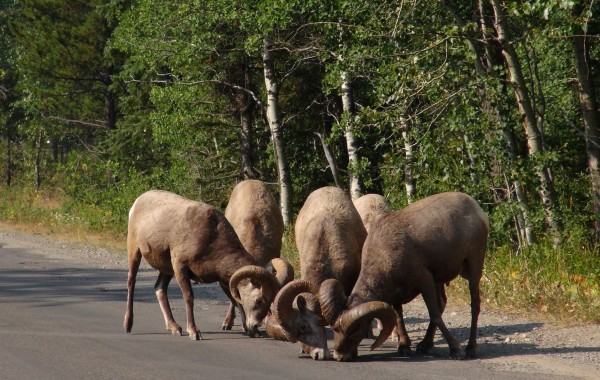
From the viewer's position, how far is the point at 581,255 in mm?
14594

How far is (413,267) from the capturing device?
1068cm

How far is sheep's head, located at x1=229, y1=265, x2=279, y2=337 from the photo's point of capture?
37.0 feet

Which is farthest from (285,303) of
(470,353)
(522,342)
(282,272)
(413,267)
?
(522,342)

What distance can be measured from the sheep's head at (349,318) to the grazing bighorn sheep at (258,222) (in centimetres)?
284

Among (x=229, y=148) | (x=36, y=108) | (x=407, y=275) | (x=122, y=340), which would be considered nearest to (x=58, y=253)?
(x=229, y=148)

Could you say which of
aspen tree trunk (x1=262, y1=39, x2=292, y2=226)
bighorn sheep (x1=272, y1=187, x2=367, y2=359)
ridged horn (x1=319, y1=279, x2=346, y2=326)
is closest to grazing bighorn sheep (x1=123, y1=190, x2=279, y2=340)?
bighorn sheep (x1=272, y1=187, x2=367, y2=359)

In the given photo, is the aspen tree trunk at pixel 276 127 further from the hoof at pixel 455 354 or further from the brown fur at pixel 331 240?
the hoof at pixel 455 354

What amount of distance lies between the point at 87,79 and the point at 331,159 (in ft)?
46.4

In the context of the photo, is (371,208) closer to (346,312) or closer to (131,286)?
(131,286)

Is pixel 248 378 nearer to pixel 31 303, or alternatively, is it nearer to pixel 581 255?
pixel 31 303

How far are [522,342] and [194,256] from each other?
3.85 meters

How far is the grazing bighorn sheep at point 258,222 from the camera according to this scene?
44.6 feet

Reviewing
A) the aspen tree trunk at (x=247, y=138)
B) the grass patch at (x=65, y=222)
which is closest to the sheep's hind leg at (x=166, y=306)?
the grass patch at (x=65, y=222)

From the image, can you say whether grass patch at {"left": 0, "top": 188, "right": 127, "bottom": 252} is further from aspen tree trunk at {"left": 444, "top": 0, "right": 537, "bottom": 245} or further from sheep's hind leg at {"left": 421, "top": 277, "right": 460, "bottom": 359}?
sheep's hind leg at {"left": 421, "top": 277, "right": 460, "bottom": 359}
